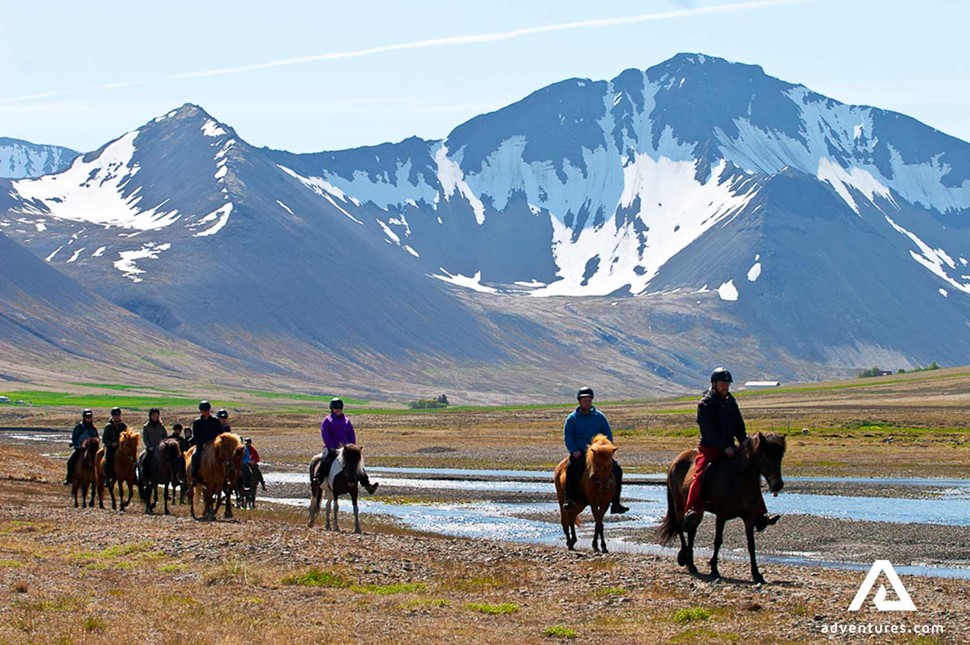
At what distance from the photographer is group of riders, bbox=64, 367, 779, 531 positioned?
77.0 ft

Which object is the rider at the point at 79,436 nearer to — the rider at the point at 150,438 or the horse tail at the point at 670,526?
the rider at the point at 150,438

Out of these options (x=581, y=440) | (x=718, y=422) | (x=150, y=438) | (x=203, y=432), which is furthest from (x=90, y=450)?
(x=718, y=422)

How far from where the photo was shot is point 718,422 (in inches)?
926

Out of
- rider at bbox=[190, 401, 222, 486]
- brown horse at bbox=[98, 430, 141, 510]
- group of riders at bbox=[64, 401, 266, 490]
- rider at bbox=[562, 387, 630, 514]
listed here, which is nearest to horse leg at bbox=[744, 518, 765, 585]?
Answer: rider at bbox=[562, 387, 630, 514]

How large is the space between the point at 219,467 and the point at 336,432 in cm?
421

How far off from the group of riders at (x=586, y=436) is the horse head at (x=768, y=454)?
464mm

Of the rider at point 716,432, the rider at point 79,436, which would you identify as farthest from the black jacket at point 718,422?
the rider at point 79,436

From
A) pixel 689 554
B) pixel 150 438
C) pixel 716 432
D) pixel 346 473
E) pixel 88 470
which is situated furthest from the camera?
pixel 88 470

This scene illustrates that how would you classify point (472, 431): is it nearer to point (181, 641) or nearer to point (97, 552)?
point (97, 552)

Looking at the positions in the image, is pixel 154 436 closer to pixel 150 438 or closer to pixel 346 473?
pixel 150 438

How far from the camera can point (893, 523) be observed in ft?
142

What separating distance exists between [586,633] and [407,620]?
2687 millimetres

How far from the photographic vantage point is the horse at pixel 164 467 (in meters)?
40.7

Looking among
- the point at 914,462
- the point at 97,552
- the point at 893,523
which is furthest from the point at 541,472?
the point at 97,552
